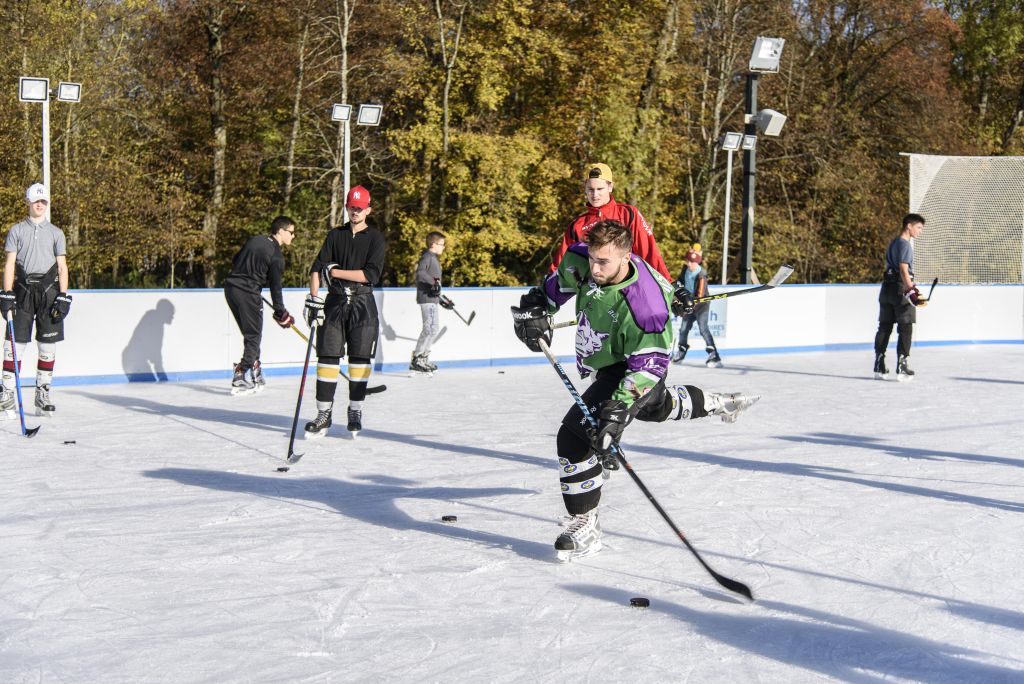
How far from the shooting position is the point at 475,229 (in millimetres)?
23109

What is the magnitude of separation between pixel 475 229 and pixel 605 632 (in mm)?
19761

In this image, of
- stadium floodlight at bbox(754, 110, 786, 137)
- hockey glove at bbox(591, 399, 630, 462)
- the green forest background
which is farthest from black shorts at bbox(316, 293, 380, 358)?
the green forest background

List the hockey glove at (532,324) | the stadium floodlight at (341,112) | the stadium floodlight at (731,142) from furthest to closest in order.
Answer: the stadium floodlight at (731,142), the stadium floodlight at (341,112), the hockey glove at (532,324)

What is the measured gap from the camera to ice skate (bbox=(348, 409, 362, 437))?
733cm

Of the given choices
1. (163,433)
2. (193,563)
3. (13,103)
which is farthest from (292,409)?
Answer: (13,103)

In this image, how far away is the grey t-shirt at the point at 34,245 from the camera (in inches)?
297

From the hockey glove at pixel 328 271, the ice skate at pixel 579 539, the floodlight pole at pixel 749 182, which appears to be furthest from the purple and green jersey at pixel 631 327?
the floodlight pole at pixel 749 182

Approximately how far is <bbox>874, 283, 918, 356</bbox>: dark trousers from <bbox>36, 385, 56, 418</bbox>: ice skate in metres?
7.57

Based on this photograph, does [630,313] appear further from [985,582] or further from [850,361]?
[850,361]

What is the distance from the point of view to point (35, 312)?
766 centimetres

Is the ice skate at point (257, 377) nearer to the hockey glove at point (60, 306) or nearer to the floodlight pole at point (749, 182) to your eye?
the hockey glove at point (60, 306)

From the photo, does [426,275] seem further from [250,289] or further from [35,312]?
[35,312]

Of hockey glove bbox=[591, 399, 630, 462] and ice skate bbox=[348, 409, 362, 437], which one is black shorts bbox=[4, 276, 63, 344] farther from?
hockey glove bbox=[591, 399, 630, 462]

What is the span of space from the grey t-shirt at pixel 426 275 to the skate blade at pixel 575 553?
7080 mm
